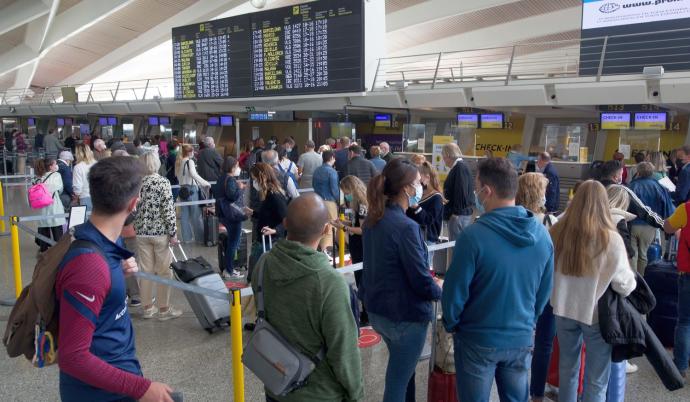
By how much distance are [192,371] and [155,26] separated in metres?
25.5

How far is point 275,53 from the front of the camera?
13086 mm

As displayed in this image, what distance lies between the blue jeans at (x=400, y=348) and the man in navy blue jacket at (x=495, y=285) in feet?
1.08

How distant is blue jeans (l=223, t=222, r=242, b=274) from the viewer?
6738mm

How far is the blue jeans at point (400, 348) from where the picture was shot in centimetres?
287

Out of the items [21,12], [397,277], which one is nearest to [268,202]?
[397,277]

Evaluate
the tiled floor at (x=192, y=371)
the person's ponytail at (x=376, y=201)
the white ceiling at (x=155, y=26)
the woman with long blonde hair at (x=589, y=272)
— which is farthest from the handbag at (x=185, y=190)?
the white ceiling at (x=155, y=26)

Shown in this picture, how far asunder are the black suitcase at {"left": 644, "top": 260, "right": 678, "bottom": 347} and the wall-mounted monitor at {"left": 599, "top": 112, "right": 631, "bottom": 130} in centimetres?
655

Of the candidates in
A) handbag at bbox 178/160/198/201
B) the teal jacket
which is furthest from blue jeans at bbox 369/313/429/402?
handbag at bbox 178/160/198/201

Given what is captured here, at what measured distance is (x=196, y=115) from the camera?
21.5 metres

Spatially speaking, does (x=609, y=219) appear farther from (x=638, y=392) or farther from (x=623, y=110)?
(x=623, y=110)

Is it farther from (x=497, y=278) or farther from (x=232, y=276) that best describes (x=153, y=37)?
(x=497, y=278)

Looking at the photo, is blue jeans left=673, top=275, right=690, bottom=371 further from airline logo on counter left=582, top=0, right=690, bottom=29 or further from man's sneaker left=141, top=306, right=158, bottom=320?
airline logo on counter left=582, top=0, right=690, bottom=29

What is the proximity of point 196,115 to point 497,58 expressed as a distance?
1799 cm

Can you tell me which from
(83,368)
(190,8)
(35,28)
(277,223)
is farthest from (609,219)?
(35,28)
